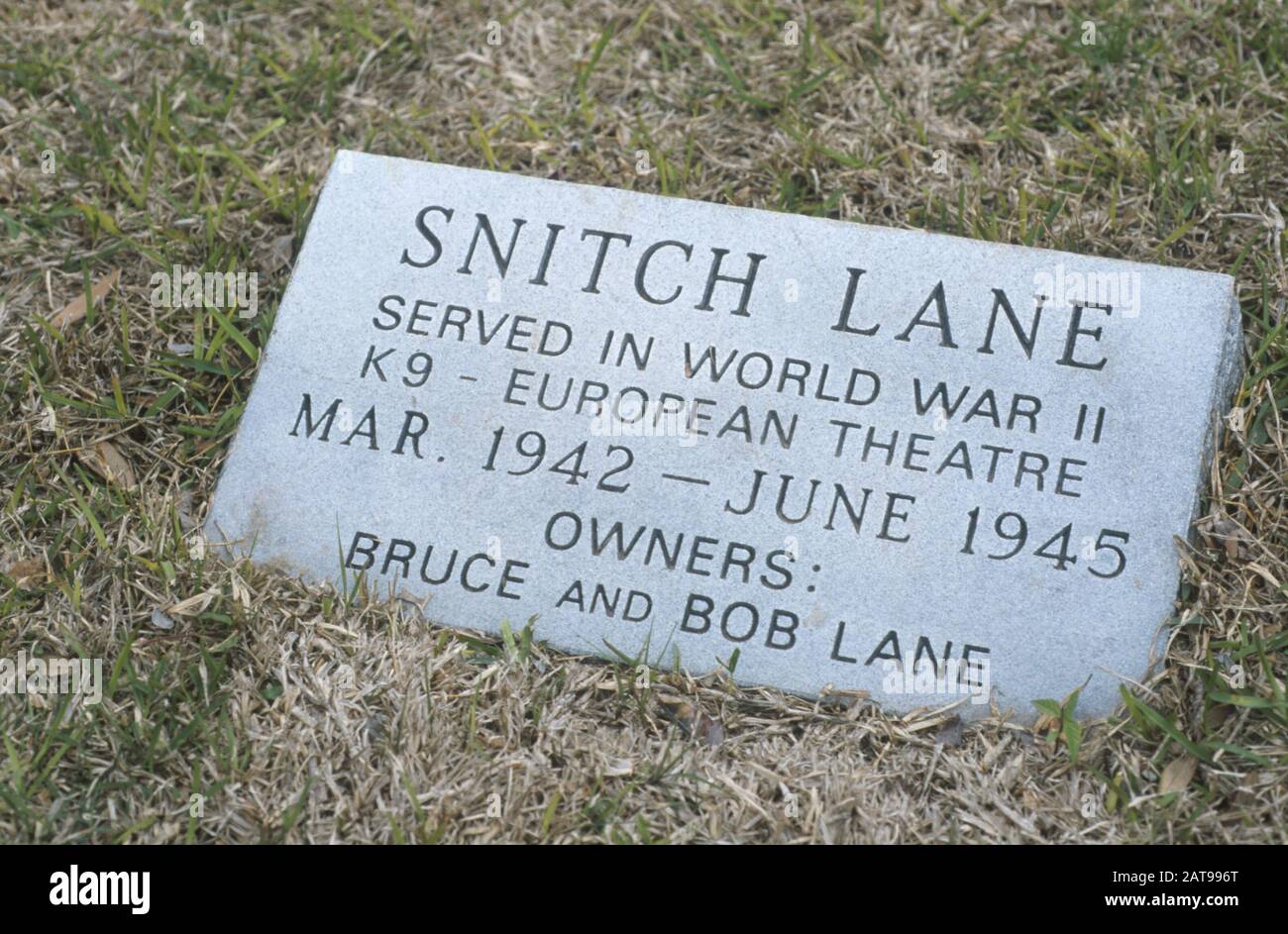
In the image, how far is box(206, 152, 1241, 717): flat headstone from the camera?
2412 millimetres

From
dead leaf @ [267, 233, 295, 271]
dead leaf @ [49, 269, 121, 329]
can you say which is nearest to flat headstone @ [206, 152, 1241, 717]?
dead leaf @ [267, 233, 295, 271]

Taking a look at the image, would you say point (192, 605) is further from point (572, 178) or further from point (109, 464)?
point (572, 178)

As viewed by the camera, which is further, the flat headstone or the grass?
the flat headstone

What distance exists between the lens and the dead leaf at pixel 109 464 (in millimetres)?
2760

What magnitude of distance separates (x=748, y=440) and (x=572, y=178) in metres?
1.03

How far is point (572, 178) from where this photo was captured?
319 centimetres

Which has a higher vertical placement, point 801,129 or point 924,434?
point 801,129

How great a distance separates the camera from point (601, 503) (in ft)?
8.32

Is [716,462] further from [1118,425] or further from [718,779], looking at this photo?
[1118,425]

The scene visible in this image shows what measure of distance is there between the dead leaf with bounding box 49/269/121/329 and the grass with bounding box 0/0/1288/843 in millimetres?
30

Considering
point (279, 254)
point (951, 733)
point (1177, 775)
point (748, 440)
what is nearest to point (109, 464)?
point (279, 254)

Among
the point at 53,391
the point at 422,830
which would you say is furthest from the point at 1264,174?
the point at 53,391

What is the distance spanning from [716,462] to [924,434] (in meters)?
0.43

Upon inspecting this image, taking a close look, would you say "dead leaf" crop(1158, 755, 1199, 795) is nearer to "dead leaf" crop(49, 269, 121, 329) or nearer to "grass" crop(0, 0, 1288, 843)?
"grass" crop(0, 0, 1288, 843)
